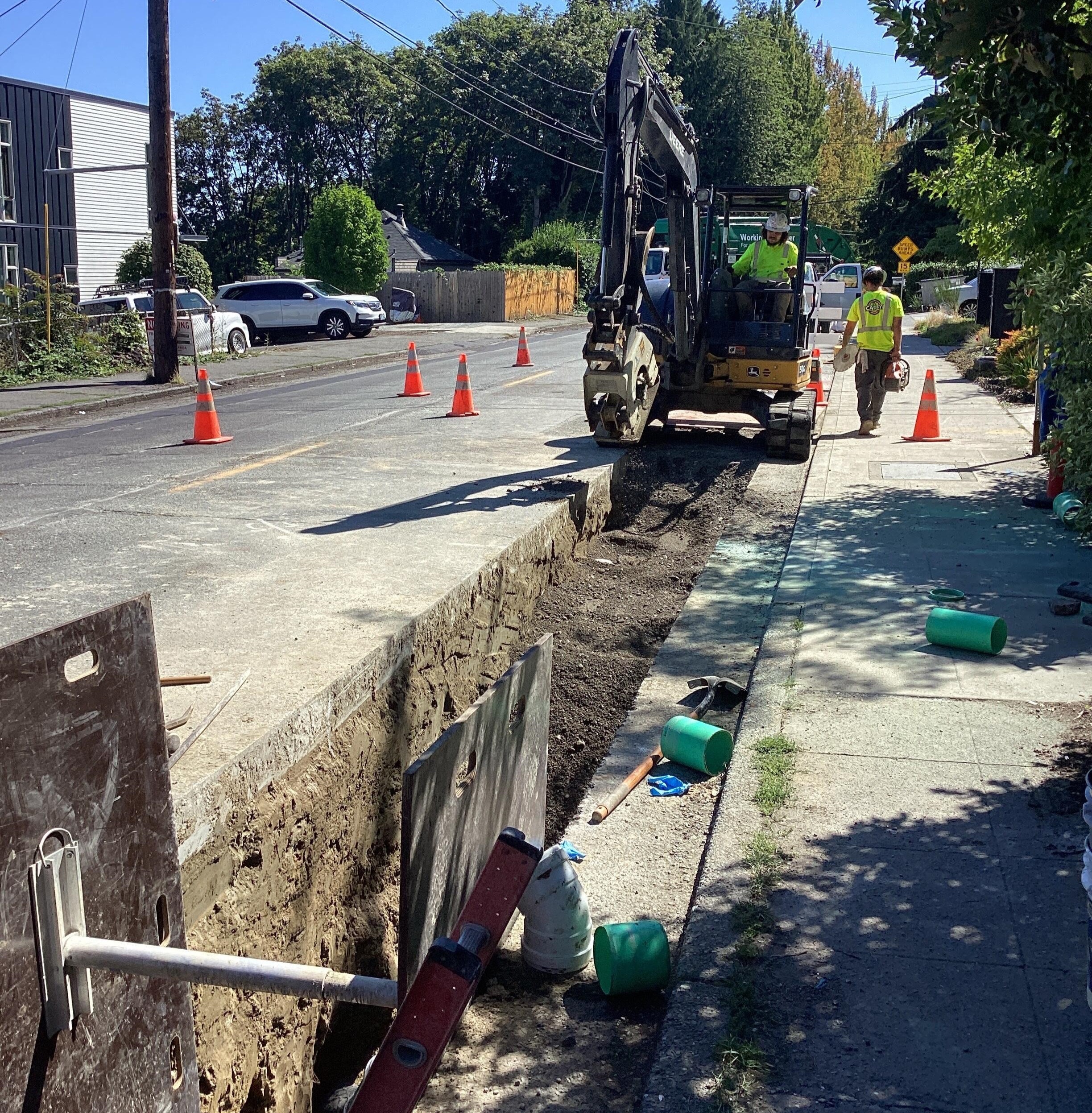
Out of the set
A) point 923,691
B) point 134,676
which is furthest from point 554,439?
point 134,676

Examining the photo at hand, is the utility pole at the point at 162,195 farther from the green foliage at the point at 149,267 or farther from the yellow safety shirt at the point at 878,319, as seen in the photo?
the green foliage at the point at 149,267

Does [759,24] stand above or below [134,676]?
above

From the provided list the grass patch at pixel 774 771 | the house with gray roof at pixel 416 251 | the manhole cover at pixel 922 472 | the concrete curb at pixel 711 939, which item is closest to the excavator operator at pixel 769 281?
the manhole cover at pixel 922 472

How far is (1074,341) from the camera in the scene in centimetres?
559

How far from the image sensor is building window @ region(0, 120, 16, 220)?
3194cm

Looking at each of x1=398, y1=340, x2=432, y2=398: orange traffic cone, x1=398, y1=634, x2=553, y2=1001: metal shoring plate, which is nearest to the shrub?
x1=398, y1=340, x2=432, y2=398: orange traffic cone

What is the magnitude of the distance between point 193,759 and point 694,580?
5.51 m

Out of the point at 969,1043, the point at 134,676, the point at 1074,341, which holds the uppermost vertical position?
the point at 1074,341

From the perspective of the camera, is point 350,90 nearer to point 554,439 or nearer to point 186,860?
point 554,439

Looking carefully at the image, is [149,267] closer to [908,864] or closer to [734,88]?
[908,864]

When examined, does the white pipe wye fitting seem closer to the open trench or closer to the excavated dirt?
the open trench

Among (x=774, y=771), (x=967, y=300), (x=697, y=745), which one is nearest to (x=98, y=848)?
(x=774, y=771)

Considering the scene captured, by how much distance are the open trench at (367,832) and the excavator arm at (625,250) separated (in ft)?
7.99

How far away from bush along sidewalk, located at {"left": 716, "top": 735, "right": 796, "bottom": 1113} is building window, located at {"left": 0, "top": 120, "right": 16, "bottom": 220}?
1294 inches
